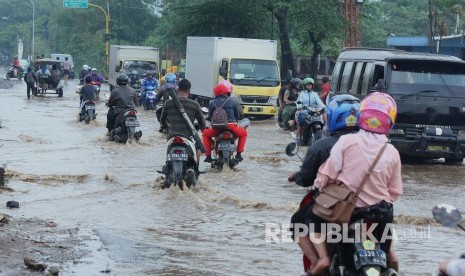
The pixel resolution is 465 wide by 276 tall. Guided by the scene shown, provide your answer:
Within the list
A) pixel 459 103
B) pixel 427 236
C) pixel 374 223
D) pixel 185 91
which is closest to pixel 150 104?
pixel 459 103

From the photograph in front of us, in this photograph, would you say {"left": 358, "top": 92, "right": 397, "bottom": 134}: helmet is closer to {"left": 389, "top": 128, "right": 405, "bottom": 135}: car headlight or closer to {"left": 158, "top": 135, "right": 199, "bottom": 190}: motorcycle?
{"left": 158, "top": 135, "right": 199, "bottom": 190}: motorcycle

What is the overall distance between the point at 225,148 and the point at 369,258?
1038 centimetres

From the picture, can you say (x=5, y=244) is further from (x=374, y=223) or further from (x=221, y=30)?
(x=221, y=30)

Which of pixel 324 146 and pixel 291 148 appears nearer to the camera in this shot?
pixel 324 146

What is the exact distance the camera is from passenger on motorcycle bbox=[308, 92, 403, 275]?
5973 millimetres

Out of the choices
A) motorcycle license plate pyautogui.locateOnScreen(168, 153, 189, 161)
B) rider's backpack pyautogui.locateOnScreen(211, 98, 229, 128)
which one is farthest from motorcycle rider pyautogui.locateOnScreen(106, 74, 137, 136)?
motorcycle license plate pyautogui.locateOnScreen(168, 153, 189, 161)

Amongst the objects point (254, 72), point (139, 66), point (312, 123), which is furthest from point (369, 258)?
point (139, 66)

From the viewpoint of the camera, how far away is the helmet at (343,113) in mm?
6410

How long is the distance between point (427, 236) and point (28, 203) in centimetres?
508

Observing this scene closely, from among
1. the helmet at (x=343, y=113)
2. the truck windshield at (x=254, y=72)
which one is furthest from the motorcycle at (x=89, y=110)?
the helmet at (x=343, y=113)

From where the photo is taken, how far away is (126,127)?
20.6 meters

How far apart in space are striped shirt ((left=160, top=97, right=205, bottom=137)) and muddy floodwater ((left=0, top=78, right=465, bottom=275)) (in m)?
0.81

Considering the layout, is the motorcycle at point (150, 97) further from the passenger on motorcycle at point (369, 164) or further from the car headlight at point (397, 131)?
the passenger on motorcycle at point (369, 164)

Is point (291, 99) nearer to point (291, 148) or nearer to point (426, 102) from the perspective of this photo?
point (426, 102)
